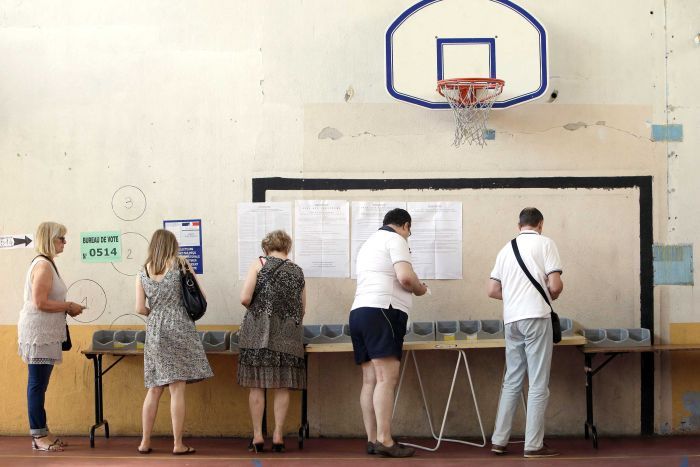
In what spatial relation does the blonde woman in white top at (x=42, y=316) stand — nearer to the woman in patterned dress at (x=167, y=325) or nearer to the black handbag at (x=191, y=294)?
the woman in patterned dress at (x=167, y=325)

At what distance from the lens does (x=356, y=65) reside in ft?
20.9

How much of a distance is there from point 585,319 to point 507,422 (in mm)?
1216

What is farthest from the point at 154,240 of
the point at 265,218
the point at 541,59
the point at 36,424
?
the point at 541,59

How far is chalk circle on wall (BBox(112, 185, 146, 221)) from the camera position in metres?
6.40

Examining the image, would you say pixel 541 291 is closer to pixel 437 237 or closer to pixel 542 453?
pixel 542 453

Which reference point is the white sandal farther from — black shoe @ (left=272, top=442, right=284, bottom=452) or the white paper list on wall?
the white paper list on wall

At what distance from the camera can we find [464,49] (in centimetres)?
614

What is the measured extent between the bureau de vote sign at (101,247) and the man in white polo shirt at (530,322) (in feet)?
9.25

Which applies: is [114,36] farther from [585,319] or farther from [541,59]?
[585,319]

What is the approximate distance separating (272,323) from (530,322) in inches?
63.6

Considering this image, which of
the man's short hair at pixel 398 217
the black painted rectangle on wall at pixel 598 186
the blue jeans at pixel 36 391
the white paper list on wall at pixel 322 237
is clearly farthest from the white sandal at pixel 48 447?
the man's short hair at pixel 398 217

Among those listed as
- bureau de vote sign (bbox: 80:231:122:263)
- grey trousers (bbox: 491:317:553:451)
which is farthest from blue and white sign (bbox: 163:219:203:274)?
grey trousers (bbox: 491:317:553:451)

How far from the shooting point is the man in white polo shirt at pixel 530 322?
5.30 m

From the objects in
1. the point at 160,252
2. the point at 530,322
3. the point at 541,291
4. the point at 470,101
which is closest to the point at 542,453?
the point at 530,322
